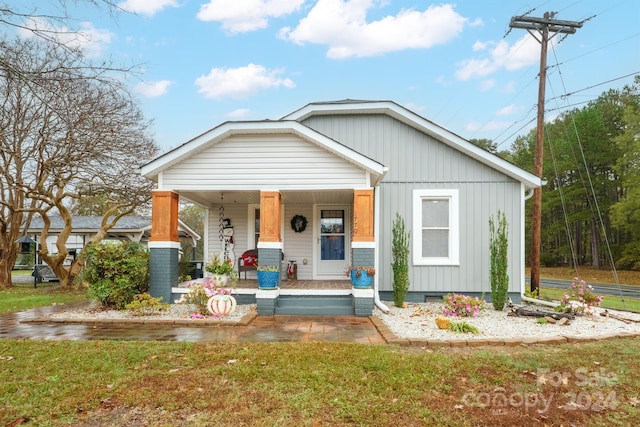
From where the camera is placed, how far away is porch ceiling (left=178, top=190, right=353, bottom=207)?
9.65 metres

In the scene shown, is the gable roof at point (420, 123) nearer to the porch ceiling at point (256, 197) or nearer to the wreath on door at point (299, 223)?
the porch ceiling at point (256, 197)

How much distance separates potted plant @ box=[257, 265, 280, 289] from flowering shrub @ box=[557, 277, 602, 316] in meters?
5.68

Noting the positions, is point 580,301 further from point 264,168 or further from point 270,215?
point 264,168

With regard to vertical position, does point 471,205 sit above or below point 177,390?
above

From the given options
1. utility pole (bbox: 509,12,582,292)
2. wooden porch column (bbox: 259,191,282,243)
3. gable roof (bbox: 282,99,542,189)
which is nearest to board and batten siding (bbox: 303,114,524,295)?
gable roof (bbox: 282,99,542,189)

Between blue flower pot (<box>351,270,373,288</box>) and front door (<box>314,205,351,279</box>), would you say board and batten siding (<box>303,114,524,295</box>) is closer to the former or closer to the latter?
front door (<box>314,205,351,279</box>)

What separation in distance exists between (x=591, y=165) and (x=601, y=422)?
3187cm

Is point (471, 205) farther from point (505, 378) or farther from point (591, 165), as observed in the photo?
point (591, 165)

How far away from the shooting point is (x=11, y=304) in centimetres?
970

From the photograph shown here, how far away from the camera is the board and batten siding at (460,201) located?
9602 millimetres

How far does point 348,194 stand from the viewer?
383 inches

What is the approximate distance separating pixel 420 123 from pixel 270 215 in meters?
4.37

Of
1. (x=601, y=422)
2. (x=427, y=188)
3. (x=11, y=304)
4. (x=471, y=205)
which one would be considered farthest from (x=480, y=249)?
(x=11, y=304)

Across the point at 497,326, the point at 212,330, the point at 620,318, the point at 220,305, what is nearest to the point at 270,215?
the point at 220,305
